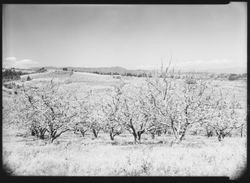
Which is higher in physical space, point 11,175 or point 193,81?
point 193,81

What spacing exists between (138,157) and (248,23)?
6140 mm

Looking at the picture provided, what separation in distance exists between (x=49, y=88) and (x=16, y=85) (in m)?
2.56

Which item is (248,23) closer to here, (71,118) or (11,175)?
(11,175)

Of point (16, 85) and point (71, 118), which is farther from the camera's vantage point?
point (16, 85)

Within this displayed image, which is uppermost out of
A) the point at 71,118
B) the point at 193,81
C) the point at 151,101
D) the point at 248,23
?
the point at 248,23

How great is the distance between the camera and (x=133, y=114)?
14.9m

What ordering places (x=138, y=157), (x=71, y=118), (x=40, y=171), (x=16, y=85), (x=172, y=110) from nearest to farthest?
1. (x=40, y=171)
2. (x=138, y=157)
3. (x=172, y=110)
4. (x=71, y=118)
5. (x=16, y=85)

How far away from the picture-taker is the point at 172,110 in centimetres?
1426
